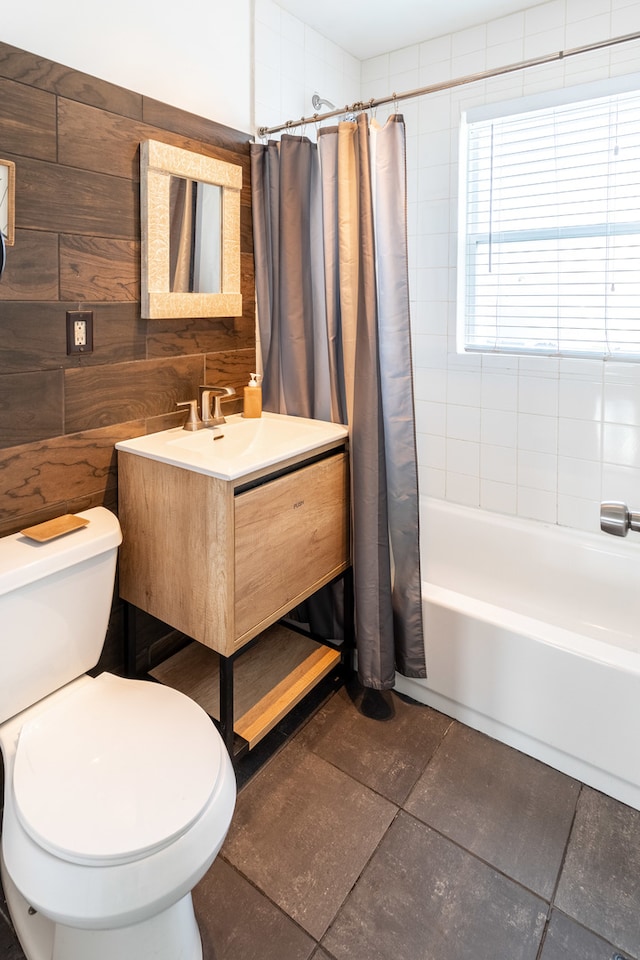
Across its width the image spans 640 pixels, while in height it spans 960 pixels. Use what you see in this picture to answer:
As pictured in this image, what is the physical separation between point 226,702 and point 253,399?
105 centimetres

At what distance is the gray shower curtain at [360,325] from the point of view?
176 cm

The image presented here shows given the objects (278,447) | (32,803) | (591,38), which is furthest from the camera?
(591,38)

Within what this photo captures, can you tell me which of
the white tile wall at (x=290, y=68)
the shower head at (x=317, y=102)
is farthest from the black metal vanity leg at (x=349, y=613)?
the shower head at (x=317, y=102)

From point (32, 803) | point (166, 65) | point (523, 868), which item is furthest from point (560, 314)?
point (32, 803)

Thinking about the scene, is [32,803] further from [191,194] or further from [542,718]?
[191,194]

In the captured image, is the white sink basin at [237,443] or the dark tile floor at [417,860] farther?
the white sink basin at [237,443]

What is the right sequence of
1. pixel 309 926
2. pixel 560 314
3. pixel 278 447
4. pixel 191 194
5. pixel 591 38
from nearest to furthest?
1. pixel 309 926
2. pixel 278 447
3. pixel 191 194
4. pixel 591 38
5. pixel 560 314

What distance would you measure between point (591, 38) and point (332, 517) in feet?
6.40

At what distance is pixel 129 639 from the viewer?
71.2 inches

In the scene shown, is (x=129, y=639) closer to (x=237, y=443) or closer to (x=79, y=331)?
(x=237, y=443)

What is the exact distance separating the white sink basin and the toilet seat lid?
59 cm

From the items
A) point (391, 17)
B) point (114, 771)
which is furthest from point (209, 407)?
point (391, 17)

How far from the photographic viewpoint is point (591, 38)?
2.04m

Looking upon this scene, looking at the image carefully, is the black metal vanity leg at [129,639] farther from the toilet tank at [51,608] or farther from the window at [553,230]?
the window at [553,230]
